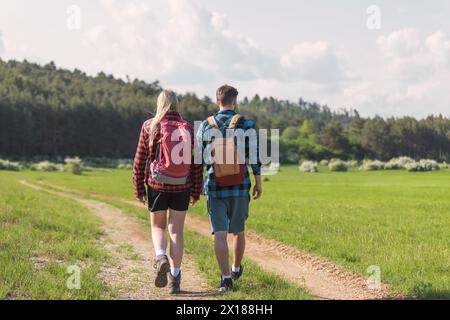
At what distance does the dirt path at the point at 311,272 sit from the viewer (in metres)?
8.37

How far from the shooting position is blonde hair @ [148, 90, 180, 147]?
7.38 metres

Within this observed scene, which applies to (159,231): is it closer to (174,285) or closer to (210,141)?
(174,285)

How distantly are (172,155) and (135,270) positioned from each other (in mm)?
3061

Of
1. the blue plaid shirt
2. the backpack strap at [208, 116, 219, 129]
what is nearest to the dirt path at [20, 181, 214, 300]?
the blue plaid shirt

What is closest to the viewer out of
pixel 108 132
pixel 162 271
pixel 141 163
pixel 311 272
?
pixel 162 271

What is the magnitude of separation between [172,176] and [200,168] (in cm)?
56

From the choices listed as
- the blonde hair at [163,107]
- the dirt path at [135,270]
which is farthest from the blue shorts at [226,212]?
the blonde hair at [163,107]

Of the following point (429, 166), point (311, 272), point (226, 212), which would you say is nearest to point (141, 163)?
point (226, 212)

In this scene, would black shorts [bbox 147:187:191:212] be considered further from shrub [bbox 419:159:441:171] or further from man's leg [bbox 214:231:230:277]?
shrub [bbox 419:159:441:171]

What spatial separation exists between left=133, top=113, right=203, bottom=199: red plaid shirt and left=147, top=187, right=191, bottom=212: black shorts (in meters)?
0.08

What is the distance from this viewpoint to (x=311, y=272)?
33.8 ft

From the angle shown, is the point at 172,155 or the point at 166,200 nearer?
Answer: the point at 172,155

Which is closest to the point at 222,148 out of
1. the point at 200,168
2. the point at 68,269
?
the point at 200,168

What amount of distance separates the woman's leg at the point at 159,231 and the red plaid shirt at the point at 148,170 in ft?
1.47
